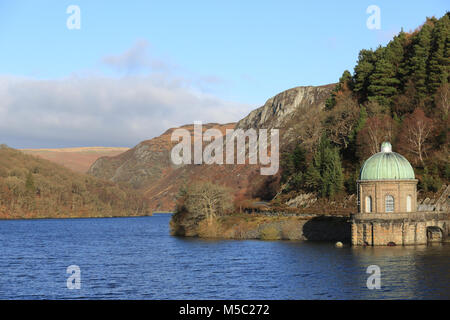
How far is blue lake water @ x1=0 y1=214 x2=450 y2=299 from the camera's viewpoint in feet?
173

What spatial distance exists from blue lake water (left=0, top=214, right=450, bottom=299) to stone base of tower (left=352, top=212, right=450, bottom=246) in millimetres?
2220

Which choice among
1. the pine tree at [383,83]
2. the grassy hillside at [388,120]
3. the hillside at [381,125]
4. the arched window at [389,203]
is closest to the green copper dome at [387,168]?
A: the arched window at [389,203]

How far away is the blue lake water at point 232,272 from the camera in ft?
173

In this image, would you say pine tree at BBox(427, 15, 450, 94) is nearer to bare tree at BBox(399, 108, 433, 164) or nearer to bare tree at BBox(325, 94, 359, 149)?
bare tree at BBox(399, 108, 433, 164)

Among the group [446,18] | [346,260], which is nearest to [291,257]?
[346,260]

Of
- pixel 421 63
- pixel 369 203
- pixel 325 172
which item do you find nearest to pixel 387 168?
pixel 369 203

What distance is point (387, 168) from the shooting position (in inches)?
3255

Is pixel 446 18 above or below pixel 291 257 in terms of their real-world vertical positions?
above

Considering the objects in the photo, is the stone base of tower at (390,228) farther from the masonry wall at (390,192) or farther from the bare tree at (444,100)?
the bare tree at (444,100)

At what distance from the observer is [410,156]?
109562 mm

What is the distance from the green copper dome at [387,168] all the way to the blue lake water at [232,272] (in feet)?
30.2

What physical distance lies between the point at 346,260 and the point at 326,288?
1692cm

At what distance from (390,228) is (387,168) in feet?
24.3
